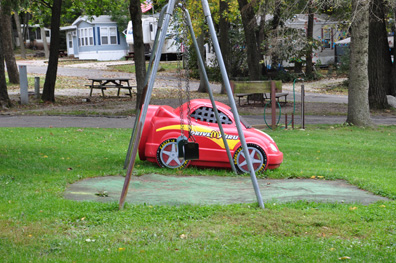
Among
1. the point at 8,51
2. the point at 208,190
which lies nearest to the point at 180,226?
the point at 208,190

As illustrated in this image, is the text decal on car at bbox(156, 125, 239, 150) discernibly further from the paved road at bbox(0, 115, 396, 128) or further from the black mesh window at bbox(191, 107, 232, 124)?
the paved road at bbox(0, 115, 396, 128)

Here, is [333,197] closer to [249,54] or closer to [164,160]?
[164,160]

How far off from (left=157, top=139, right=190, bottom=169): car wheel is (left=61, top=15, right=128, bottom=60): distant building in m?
51.6

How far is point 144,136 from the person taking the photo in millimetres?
9625

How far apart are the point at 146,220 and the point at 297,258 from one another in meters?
1.94

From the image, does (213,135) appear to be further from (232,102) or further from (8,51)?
(8,51)

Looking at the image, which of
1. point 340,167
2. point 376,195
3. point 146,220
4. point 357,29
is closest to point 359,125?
point 357,29

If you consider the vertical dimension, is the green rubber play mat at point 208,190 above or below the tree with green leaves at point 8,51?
below

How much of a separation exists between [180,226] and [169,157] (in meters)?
3.71

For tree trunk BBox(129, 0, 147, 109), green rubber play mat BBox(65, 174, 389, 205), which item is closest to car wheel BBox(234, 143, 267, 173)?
green rubber play mat BBox(65, 174, 389, 205)

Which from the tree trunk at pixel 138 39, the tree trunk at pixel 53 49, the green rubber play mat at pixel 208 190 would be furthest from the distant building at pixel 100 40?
the green rubber play mat at pixel 208 190

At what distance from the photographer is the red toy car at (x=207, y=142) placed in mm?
9289

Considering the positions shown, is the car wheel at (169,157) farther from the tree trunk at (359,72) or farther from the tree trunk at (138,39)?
the tree trunk at (359,72)

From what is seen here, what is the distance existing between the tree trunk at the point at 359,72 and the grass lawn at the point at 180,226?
7.83 meters
